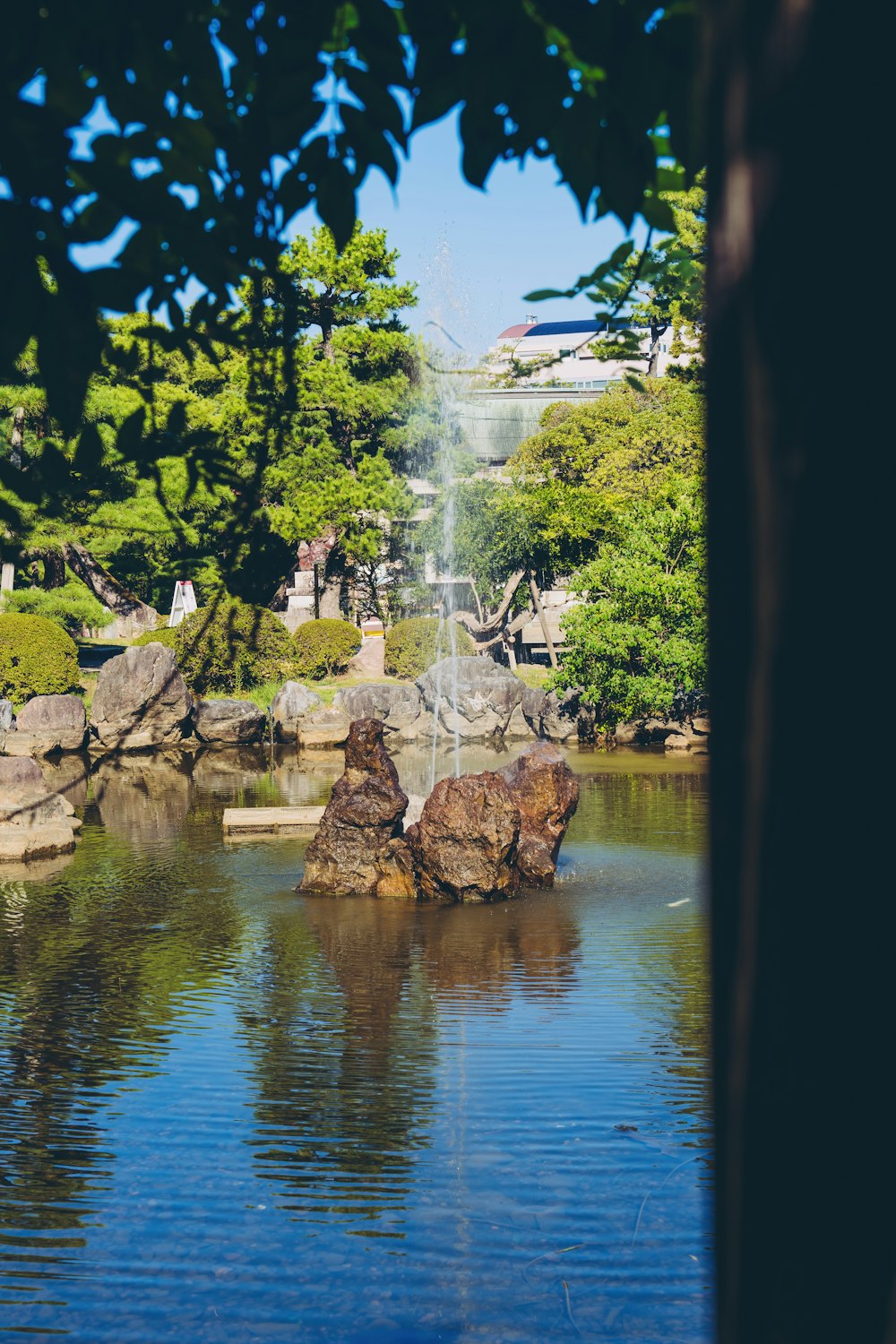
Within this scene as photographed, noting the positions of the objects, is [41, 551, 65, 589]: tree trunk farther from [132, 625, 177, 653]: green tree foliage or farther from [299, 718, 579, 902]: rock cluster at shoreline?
[299, 718, 579, 902]: rock cluster at shoreline

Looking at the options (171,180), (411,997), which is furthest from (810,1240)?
(411,997)

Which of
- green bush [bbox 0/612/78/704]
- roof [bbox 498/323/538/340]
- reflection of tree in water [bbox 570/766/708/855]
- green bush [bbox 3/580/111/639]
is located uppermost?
roof [bbox 498/323/538/340]

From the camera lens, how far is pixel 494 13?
2.60m

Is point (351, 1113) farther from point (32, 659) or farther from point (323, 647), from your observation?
point (323, 647)

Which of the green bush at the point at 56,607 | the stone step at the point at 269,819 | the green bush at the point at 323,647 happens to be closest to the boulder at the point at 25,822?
the stone step at the point at 269,819

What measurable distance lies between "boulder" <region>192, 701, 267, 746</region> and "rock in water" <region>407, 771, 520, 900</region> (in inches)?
634

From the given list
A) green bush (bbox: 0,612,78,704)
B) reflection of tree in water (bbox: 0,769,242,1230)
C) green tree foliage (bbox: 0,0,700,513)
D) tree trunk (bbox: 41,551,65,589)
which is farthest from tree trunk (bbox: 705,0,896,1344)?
tree trunk (bbox: 41,551,65,589)

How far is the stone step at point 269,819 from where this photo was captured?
1631cm

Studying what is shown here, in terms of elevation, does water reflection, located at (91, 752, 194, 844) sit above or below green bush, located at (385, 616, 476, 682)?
below

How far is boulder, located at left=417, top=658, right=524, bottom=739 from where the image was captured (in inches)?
1128

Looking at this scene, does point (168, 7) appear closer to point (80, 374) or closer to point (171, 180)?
point (171, 180)

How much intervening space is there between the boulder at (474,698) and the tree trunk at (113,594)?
9786mm

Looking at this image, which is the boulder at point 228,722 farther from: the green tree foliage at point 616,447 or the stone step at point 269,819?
the stone step at point 269,819

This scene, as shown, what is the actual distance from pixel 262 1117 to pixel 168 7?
17.6 feet
